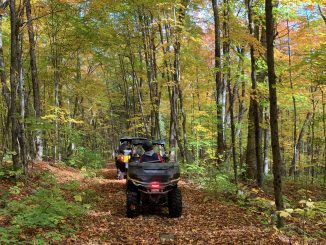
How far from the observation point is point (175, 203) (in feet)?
28.8

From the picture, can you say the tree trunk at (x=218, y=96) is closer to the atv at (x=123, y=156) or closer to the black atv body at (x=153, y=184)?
the atv at (x=123, y=156)

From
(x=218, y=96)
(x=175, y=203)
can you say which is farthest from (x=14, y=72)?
(x=218, y=96)

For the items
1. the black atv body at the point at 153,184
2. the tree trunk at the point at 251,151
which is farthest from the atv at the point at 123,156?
the black atv body at the point at 153,184

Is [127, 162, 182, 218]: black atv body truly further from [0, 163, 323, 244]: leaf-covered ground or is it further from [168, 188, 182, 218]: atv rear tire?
[0, 163, 323, 244]: leaf-covered ground

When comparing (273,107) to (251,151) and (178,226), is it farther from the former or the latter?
(251,151)

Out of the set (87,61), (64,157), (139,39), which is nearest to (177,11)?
(139,39)

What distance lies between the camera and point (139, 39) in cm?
2119

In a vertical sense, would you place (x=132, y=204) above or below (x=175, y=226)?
above

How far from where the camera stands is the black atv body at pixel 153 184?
8.72m

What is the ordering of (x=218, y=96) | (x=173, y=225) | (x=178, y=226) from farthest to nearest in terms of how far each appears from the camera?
(x=218, y=96) < (x=173, y=225) < (x=178, y=226)

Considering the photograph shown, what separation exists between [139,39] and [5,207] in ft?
49.9

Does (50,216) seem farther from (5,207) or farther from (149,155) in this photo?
(149,155)

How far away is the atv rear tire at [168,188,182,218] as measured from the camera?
28.9 ft

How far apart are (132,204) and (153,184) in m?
0.74
